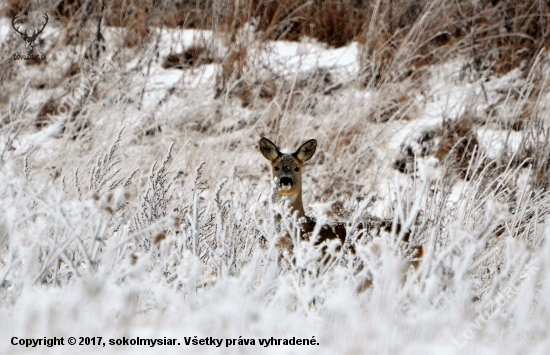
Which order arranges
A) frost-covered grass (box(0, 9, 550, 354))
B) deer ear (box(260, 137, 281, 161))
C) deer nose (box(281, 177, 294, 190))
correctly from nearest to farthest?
frost-covered grass (box(0, 9, 550, 354)), deer nose (box(281, 177, 294, 190)), deer ear (box(260, 137, 281, 161))

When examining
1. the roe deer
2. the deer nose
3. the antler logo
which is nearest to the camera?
the roe deer

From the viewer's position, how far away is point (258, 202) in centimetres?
381

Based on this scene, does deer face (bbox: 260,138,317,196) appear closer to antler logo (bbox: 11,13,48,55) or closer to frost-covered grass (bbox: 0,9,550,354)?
frost-covered grass (bbox: 0,9,550,354)

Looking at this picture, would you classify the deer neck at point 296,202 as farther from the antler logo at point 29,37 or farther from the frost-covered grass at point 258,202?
the antler logo at point 29,37

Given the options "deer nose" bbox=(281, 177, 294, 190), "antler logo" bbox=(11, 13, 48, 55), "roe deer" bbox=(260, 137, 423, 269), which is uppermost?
"deer nose" bbox=(281, 177, 294, 190)

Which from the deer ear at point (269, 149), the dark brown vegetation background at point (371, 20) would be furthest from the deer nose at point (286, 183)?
the dark brown vegetation background at point (371, 20)

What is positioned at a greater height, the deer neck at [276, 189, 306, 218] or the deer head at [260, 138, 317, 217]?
the deer head at [260, 138, 317, 217]

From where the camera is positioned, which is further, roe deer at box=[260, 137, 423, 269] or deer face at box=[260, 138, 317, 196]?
deer face at box=[260, 138, 317, 196]

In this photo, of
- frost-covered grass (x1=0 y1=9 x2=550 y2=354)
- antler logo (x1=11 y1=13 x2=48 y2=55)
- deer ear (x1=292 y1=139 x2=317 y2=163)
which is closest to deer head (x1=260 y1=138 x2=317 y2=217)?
deer ear (x1=292 y1=139 x2=317 y2=163)

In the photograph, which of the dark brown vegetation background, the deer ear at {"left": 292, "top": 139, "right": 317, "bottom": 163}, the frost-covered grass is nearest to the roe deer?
the deer ear at {"left": 292, "top": 139, "right": 317, "bottom": 163}

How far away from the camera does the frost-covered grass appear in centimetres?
211

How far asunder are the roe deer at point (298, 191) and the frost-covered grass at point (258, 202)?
18 centimetres

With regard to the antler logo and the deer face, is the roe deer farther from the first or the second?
the antler logo

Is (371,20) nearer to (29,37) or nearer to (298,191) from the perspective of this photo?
(298,191)
